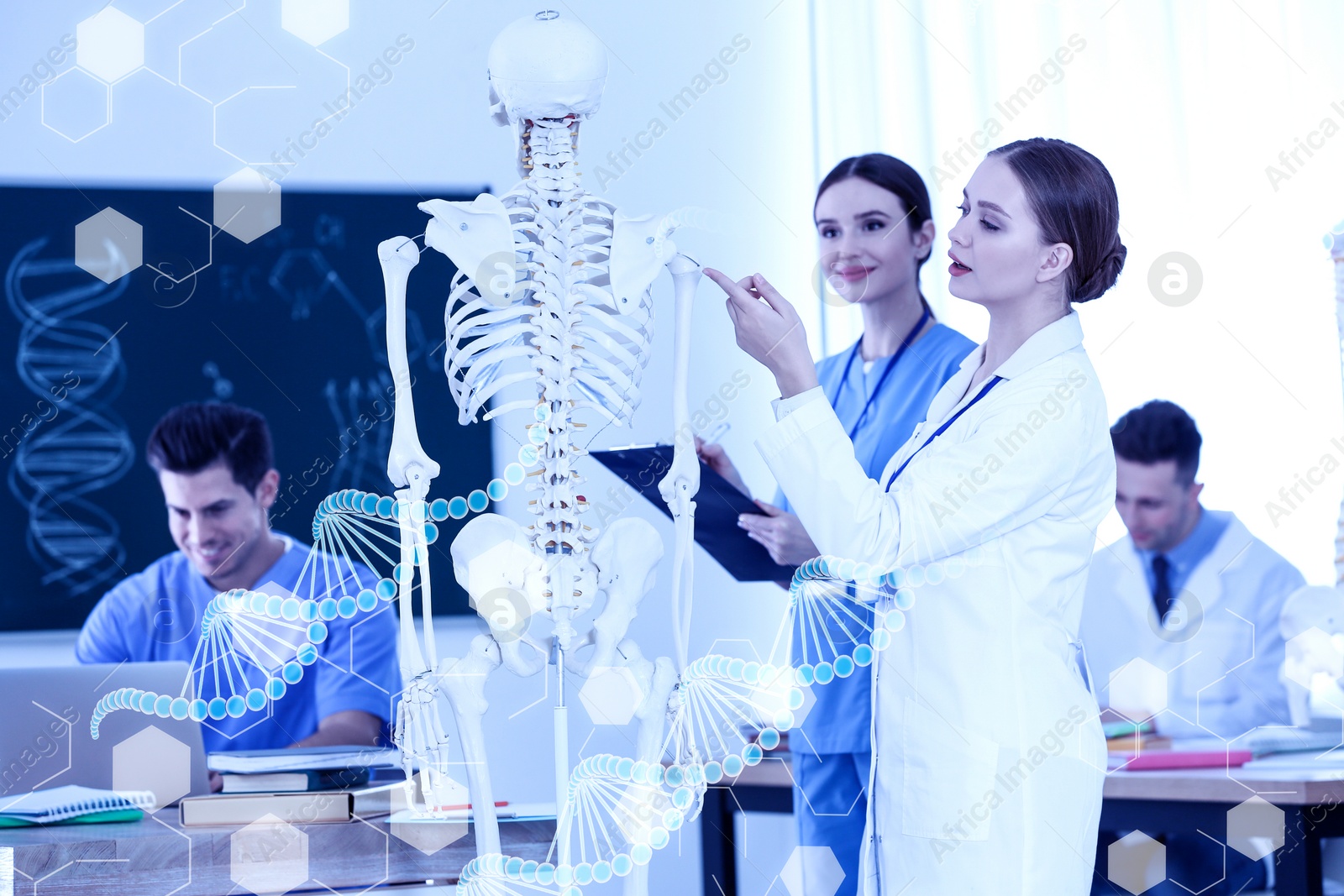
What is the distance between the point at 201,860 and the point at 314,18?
240 centimetres

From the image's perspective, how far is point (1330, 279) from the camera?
10.2 ft

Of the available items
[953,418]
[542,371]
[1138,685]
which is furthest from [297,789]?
[1138,685]

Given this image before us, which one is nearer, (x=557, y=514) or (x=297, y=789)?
(x=557, y=514)

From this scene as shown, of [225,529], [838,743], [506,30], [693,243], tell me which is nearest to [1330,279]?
[693,243]

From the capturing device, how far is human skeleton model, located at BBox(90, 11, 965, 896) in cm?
134

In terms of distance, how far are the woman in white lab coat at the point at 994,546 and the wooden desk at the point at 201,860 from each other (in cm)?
46

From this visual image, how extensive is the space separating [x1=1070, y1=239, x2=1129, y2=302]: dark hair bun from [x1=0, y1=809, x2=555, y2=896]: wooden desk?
0.93m

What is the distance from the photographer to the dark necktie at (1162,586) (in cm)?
312

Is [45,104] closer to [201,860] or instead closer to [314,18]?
[314,18]

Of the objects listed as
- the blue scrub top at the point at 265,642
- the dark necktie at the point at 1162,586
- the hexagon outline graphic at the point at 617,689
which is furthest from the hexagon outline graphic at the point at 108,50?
the dark necktie at the point at 1162,586

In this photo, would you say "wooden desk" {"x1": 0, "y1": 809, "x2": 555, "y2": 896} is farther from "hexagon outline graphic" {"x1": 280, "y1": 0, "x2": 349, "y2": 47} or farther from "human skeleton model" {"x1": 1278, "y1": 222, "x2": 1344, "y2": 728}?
"hexagon outline graphic" {"x1": 280, "y1": 0, "x2": 349, "y2": 47}

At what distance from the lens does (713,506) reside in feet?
6.09

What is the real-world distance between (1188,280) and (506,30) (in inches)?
89.5

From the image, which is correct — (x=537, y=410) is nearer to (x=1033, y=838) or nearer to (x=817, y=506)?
(x=817, y=506)
